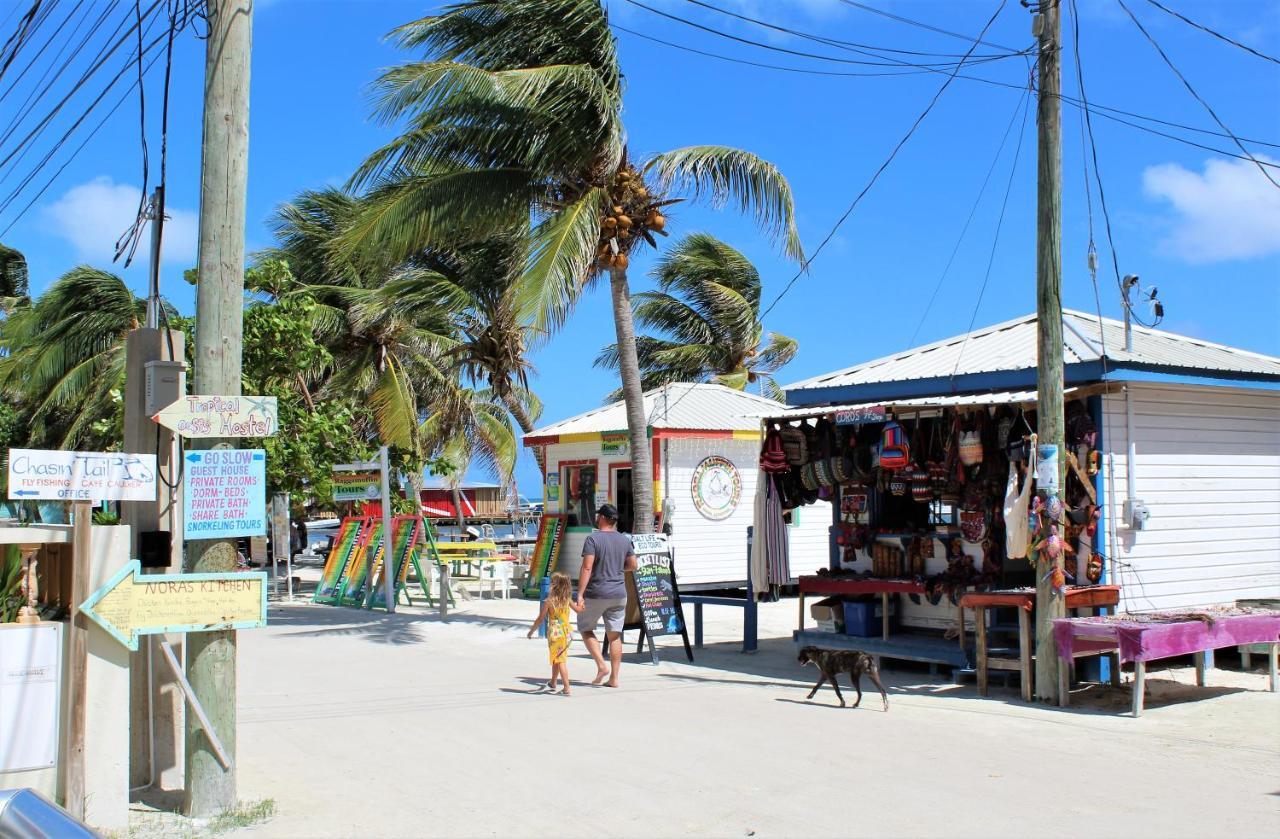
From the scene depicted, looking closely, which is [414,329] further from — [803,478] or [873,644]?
[873,644]

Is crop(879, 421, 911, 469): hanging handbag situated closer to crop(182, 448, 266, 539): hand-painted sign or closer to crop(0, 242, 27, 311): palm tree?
crop(182, 448, 266, 539): hand-painted sign

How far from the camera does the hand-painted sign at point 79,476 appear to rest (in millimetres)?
6199

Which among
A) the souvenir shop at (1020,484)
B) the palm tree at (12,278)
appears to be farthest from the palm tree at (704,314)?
the palm tree at (12,278)

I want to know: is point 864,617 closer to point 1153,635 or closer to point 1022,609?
point 1022,609

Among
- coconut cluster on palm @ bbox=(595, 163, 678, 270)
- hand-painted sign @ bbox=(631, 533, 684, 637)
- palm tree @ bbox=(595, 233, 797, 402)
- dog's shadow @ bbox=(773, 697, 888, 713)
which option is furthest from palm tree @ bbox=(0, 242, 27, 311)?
dog's shadow @ bbox=(773, 697, 888, 713)

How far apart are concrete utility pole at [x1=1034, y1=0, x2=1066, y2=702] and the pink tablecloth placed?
7.9 inches

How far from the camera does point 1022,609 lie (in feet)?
35.3

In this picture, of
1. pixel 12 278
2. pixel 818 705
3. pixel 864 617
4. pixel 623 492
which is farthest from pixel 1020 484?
pixel 12 278

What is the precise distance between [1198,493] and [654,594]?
19.1 ft

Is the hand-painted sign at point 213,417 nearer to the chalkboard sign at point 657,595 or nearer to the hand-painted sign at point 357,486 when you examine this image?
the chalkboard sign at point 657,595

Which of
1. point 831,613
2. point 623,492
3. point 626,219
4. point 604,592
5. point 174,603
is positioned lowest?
point 831,613

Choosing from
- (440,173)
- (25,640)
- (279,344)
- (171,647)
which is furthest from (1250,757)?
(279,344)

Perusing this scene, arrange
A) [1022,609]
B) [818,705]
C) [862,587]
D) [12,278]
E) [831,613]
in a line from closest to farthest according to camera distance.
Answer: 1. [818,705]
2. [1022,609]
3. [862,587]
4. [831,613]
5. [12,278]

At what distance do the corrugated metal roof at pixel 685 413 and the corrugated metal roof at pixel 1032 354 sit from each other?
22.5ft
